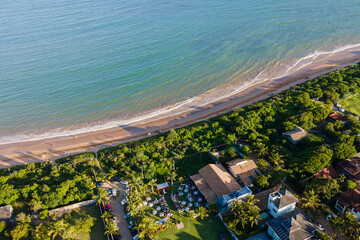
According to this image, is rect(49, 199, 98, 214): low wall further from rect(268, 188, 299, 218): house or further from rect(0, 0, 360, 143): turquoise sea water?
rect(0, 0, 360, 143): turquoise sea water

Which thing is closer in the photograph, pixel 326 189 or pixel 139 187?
pixel 326 189

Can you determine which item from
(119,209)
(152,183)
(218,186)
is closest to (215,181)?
(218,186)

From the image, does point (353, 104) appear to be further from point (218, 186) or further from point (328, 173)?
point (218, 186)

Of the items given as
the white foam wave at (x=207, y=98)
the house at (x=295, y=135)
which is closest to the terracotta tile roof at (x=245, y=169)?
the house at (x=295, y=135)

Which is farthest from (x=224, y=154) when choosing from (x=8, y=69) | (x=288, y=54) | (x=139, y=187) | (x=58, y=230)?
(x=8, y=69)

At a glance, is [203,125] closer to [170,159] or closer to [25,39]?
[170,159]
